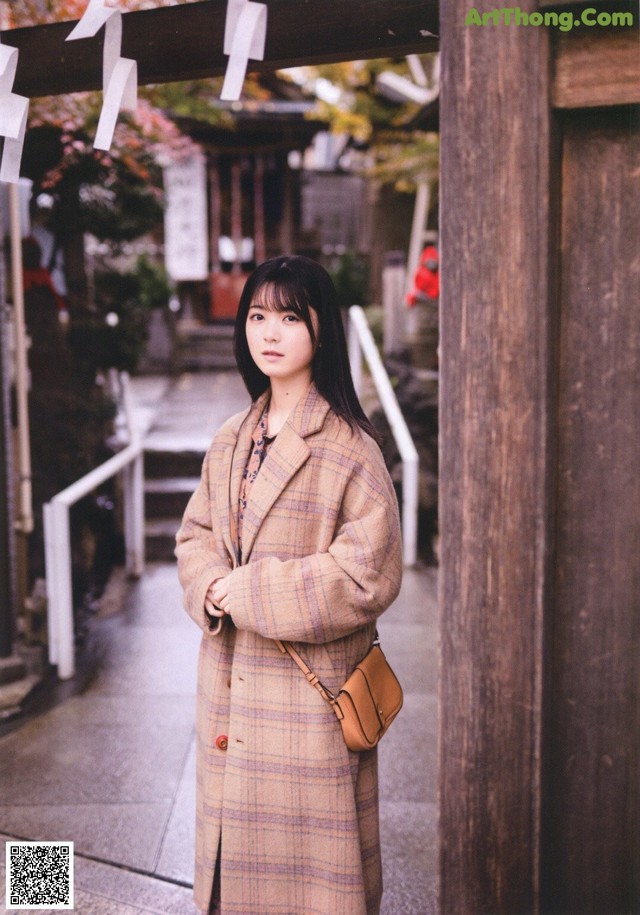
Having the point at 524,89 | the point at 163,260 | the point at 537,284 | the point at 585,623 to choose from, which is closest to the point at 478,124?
the point at 524,89

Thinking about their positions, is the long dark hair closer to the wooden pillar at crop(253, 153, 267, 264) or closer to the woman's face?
the woman's face

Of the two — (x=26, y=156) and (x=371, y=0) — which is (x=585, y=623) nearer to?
(x=371, y=0)

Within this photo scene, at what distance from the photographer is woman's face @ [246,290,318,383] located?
2316mm

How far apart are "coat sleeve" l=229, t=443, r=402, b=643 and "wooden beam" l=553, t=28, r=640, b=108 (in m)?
1.10

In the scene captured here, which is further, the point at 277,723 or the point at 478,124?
the point at 277,723

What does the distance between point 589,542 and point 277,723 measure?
0.95 metres

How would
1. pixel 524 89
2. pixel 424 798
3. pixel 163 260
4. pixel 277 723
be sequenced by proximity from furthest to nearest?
pixel 163 260, pixel 424 798, pixel 277 723, pixel 524 89

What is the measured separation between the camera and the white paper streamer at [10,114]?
8.64ft

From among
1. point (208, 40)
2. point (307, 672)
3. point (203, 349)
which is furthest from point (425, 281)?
point (307, 672)

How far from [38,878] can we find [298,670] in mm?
1329

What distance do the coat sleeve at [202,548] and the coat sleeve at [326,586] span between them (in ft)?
0.47

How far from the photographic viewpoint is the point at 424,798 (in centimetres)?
375

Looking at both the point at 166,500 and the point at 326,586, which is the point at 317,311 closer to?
the point at 326,586

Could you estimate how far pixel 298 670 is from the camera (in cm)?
230
